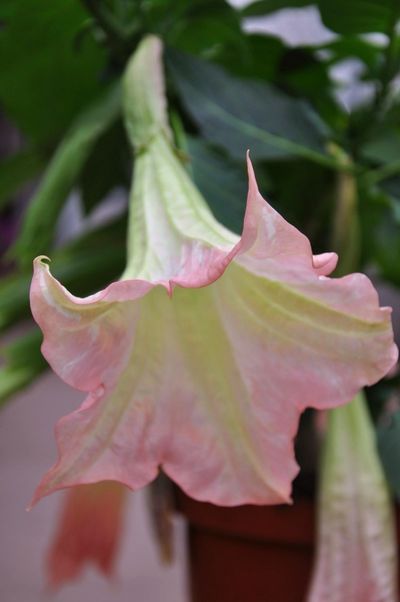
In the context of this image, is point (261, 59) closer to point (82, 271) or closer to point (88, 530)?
point (82, 271)

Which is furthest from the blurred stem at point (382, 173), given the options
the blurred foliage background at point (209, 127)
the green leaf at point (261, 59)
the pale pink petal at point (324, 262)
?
the pale pink petal at point (324, 262)

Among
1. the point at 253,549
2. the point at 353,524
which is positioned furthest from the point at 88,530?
the point at 353,524

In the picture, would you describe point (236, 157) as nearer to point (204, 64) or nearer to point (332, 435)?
point (204, 64)

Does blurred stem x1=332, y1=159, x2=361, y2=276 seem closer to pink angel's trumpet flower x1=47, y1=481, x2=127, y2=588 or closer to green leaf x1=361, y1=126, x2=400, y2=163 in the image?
green leaf x1=361, y1=126, x2=400, y2=163

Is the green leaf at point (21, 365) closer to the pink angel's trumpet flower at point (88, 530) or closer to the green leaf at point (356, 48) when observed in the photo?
the pink angel's trumpet flower at point (88, 530)

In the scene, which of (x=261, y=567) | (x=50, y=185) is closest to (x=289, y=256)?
(x=50, y=185)

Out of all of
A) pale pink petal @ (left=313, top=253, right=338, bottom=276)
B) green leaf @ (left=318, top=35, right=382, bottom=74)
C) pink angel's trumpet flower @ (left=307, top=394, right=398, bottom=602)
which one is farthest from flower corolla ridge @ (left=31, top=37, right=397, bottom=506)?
green leaf @ (left=318, top=35, right=382, bottom=74)
